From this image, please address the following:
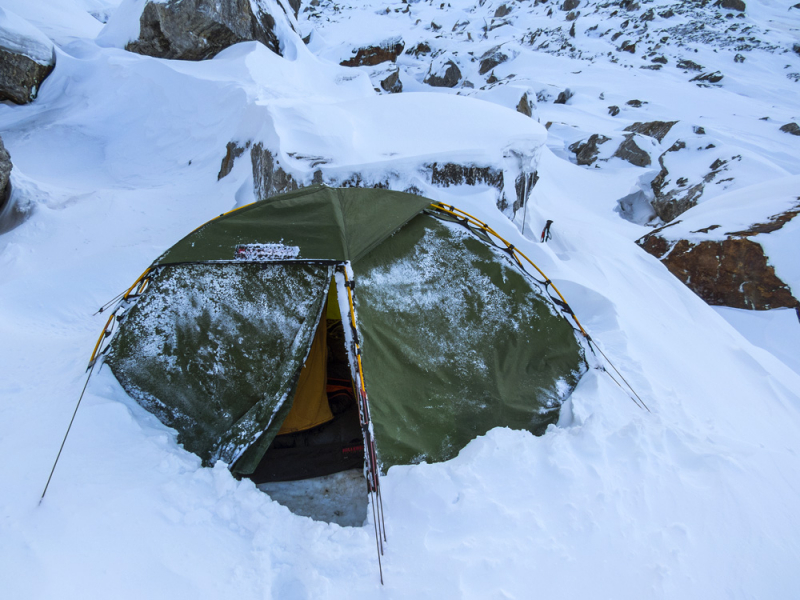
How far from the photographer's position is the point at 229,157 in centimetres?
727

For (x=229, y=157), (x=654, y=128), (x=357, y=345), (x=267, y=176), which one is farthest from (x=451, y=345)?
(x=654, y=128)

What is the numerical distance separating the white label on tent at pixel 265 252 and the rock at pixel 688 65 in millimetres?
32545

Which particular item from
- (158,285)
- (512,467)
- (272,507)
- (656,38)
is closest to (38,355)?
(158,285)

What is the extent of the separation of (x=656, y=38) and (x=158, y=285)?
39.5 metres

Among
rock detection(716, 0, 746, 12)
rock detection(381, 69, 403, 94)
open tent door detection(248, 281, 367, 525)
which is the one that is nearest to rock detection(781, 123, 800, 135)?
rock detection(381, 69, 403, 94)

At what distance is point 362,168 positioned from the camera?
516cm

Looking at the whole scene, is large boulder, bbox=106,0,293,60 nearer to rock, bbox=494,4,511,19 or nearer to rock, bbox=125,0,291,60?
rock, bbox=125,0,291,60

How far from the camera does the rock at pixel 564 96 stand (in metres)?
22.0

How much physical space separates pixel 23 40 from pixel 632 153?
17.4m

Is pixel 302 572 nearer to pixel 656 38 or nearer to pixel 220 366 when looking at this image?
pixel 220 366

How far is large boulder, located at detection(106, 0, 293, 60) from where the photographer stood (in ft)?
32.1

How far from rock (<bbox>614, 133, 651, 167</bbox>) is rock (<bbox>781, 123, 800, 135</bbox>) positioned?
619cm

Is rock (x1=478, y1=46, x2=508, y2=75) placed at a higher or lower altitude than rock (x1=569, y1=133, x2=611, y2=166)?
higher

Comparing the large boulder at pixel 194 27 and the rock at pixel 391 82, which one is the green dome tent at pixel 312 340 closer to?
the large boulder at pixel 194 27
